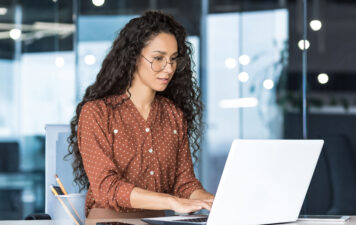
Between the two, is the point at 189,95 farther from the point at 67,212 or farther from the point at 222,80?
the point at 222,80

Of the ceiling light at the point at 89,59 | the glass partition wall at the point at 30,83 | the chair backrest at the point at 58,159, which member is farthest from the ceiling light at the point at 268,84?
the chair backrest at the point at 58,159

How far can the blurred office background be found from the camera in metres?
4.64

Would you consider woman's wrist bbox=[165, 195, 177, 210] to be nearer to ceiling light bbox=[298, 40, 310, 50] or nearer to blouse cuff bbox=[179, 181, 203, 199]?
blouse cuff bbox=[179, 181, 203, 199]

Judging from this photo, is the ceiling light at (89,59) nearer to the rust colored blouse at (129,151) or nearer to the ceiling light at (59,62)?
the ceiling light at (59,62)

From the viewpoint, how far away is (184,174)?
2.51 meters

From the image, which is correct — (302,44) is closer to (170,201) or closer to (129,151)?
(129,151)

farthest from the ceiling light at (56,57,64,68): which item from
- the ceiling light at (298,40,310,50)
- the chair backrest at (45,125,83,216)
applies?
the chair backrest at (45,125,83,216)

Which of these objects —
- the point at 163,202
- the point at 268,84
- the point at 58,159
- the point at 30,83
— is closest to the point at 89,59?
the point at 30,83

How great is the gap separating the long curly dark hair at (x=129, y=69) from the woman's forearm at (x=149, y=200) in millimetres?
432

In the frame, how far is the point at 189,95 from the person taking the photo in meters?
2.62

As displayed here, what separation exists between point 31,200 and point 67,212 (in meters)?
3.51

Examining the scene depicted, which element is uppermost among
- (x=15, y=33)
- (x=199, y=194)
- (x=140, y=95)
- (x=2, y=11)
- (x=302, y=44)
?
(x=2, y=11)

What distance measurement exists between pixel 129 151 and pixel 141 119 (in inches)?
5.5

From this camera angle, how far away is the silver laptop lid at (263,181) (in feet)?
5.40
